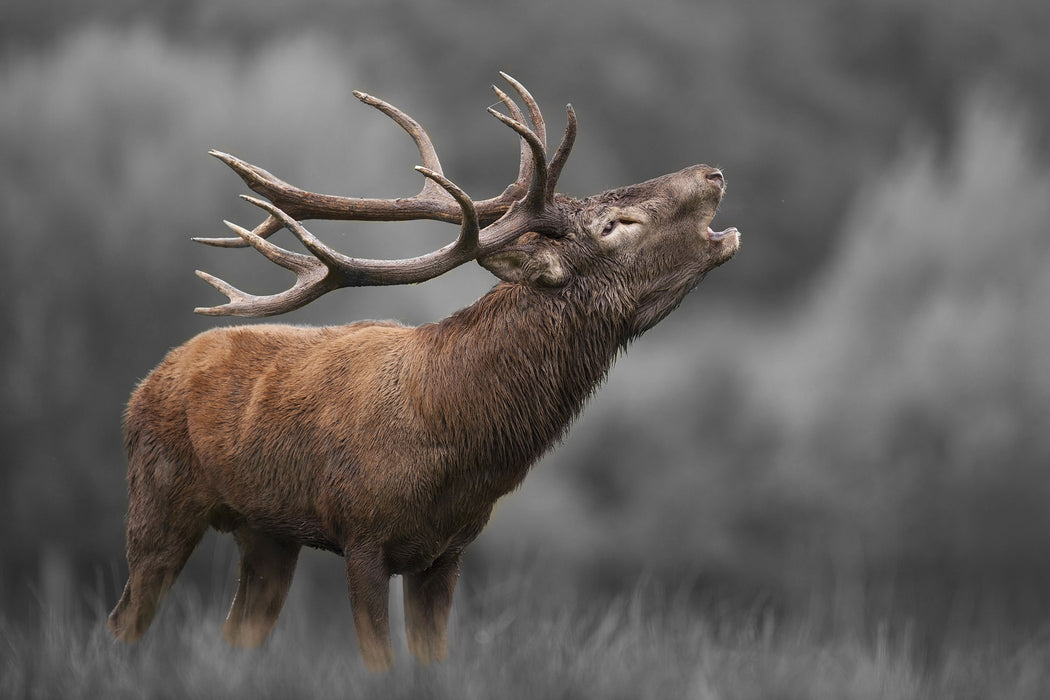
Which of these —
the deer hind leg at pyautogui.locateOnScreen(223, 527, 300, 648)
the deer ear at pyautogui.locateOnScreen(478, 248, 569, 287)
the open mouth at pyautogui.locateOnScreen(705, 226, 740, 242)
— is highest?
the open mouth at pyautogui.locateOnScreen(705, 226, 740, 242)

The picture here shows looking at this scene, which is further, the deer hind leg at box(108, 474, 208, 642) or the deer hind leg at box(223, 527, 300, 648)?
the deer hind leg at box(223, 527, 300, 648)

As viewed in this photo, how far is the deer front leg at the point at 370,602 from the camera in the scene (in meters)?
5.77

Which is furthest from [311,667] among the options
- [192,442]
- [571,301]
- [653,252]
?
[653,252]

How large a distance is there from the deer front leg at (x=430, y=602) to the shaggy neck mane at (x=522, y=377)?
1.78 ft

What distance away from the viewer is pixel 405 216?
20.2 ft

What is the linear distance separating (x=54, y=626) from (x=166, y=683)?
76cm

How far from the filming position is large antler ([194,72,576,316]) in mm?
5652

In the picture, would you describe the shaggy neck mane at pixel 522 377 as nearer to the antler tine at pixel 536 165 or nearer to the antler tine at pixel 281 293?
the antler tine at pixel 536 165

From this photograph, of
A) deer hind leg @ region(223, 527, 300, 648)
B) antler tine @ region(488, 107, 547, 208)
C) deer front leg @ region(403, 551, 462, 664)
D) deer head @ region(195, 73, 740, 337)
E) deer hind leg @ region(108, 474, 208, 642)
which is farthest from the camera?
deer hind leg @ region(223, 527, 300, 648)

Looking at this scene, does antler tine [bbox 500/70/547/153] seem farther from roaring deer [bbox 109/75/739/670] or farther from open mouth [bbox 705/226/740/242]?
open mouth [bbox 705/226/740/242]

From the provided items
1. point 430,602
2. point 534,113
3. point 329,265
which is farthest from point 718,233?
point 430,602

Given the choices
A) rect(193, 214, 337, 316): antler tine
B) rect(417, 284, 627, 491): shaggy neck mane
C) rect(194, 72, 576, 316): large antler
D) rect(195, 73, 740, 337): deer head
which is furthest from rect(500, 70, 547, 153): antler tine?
rect(193, 214, 337, 316): antler tine

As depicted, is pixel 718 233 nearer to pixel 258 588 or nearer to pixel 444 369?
pixel 444 369

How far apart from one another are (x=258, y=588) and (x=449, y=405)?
1678mm
